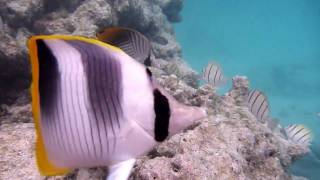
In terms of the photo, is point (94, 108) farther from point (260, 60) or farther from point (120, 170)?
point (260, 60)

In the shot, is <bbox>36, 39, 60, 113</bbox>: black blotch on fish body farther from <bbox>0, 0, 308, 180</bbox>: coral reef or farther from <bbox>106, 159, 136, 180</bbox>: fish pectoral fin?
<bbox>0, 0, 308, 180</bbox>: coral reef

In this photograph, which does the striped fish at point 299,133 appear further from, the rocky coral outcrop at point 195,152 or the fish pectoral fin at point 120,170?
the fish pectoral fin at point 120,170

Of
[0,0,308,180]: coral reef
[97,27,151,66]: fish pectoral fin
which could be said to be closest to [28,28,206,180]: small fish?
[0,0,308,180]: coral reef

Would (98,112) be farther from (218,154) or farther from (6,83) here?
(6,83)

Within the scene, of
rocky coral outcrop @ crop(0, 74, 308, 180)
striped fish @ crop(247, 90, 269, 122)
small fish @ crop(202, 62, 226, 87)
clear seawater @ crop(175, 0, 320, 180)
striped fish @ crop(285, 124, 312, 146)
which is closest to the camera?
rocky coral outcrop @ crop(0, 74, 308, 180)

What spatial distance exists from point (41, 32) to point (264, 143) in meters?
4.54

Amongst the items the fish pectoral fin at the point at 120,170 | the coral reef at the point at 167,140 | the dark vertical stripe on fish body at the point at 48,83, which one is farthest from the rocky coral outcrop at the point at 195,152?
the dark vertical stripe on fish body at the point at 48,83

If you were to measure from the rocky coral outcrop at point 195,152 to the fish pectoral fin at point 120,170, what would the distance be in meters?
1.40

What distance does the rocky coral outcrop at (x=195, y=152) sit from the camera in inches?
103

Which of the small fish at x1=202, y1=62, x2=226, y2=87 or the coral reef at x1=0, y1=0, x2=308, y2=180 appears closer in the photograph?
the coral reef at x1=0, y1=0, x2=308, y2=180

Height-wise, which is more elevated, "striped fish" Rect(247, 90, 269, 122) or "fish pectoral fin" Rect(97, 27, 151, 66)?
"fish pectoral fin" Rect(97, 27, 151, 66)

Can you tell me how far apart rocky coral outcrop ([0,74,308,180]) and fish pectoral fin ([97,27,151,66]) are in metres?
0.93

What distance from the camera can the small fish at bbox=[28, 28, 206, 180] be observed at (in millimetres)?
1035

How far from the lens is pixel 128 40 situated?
3484 millimetres
